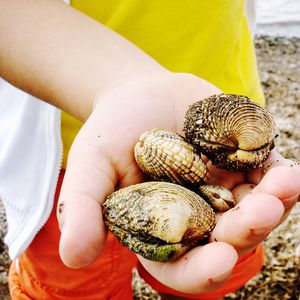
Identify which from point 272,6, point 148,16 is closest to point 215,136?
point 148,16

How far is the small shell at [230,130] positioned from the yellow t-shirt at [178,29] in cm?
34

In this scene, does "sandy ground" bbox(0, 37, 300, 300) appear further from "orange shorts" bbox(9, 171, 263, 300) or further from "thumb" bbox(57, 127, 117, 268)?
"thumb" bbox(57, 127, 117, 268)

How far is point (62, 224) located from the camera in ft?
2.84

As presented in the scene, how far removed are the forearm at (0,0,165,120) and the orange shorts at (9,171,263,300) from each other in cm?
33

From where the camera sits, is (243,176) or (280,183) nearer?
(280,183)

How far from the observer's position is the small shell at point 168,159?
101cm

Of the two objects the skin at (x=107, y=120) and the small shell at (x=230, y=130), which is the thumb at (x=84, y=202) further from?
the small shell at (x=230, y=130)

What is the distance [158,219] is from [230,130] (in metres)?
0.29

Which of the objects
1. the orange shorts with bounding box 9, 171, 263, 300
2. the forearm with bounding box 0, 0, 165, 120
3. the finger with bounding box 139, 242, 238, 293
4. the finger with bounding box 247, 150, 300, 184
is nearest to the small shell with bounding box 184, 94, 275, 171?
the finger with bounding box 247, 150, 300, 184

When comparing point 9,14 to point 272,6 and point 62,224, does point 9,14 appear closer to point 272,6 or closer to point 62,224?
point 62,224

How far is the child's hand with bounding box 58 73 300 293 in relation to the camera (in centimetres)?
82

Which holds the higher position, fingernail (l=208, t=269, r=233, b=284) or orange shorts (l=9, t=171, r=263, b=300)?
fingernail (l=208, t=269, r=233, b=284)

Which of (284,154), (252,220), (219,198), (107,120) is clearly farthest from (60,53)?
(284,154)

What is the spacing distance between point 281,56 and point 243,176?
8.70ft
